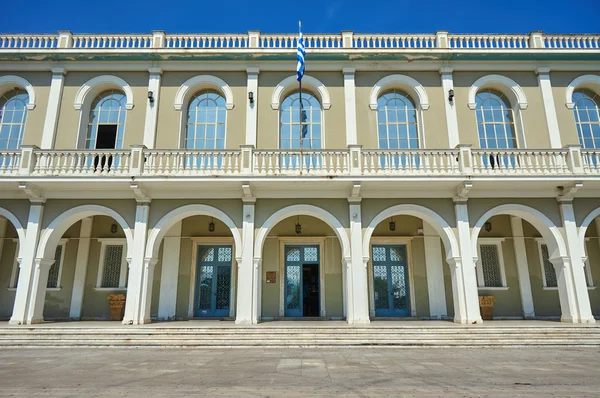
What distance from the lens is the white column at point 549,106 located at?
13.1 metres

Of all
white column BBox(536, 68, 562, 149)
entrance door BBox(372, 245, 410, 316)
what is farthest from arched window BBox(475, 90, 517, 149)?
entrance door BBox(372, 245, 410, 316)

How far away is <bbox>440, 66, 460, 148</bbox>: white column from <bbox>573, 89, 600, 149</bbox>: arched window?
4.47 m

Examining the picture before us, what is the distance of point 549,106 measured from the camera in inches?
527

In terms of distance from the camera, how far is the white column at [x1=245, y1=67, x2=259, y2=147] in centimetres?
1312

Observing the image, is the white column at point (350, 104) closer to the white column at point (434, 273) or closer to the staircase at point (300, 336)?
the white column at point (434, 273)

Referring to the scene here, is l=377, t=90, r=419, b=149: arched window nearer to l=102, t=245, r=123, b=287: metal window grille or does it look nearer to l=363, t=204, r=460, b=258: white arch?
l=363, t=204, r=460, b=258: white arch

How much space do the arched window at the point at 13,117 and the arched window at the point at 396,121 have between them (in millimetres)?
12688

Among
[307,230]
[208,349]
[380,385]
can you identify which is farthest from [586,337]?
[208,349]

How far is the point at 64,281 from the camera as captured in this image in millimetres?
13398

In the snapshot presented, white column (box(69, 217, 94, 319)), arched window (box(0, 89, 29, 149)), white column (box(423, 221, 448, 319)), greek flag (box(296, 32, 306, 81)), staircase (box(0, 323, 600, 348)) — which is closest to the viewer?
staircase (box(0, 323, 600, 348))

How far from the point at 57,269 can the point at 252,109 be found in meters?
8.87

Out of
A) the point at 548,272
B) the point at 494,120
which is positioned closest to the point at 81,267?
the point at 494,120

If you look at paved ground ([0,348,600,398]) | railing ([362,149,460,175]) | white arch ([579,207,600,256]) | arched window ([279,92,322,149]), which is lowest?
paved ground ([0,348,600,398])

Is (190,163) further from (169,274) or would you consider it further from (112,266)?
(112,266)
